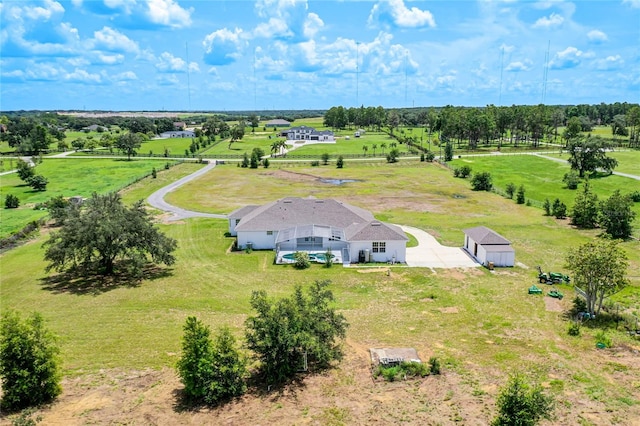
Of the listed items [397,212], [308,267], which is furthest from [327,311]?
[397,212]

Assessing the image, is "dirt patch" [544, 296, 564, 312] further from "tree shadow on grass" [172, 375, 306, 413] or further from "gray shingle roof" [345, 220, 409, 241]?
"tree shadow on grass" [172, 375, 306, 413]

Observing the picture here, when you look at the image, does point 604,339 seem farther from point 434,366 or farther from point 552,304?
point 434,366

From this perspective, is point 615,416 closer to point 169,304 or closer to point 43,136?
point 169,304

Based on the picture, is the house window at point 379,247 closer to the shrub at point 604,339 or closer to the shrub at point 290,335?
the shrub at point 290,335

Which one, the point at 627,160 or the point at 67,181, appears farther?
the point at 627,160

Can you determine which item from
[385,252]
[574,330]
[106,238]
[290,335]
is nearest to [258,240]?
[385,252]
